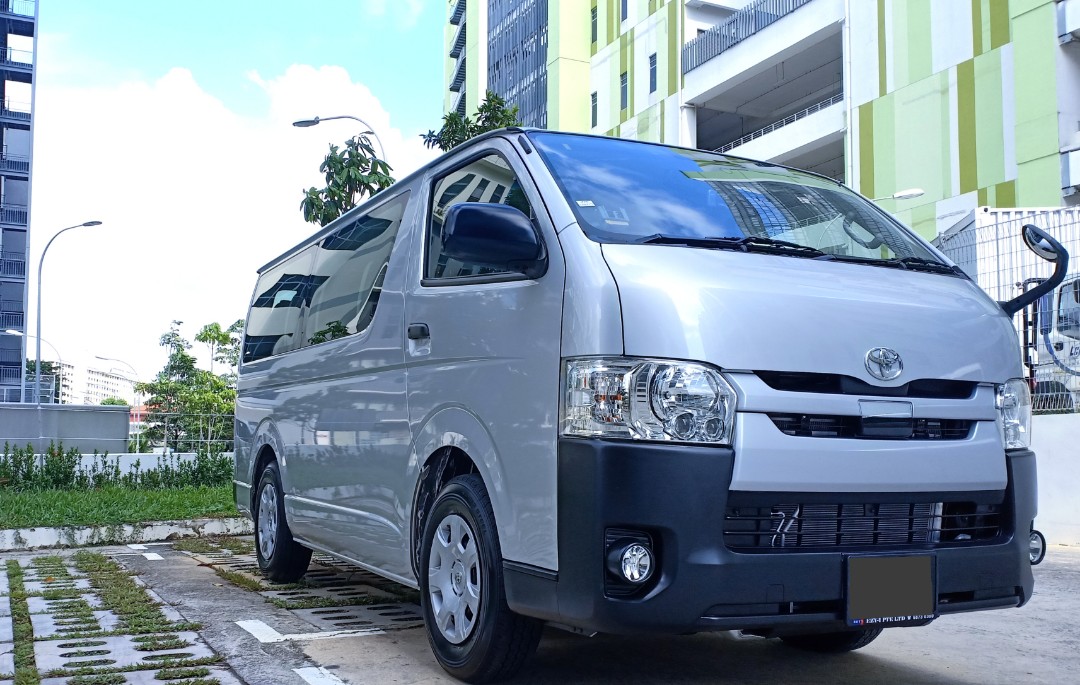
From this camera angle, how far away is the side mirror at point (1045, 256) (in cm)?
433

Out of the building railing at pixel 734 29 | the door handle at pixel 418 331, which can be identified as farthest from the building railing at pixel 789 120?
the door handle at pixel 418 331

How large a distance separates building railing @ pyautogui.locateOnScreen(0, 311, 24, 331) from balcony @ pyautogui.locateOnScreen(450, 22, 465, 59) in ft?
96.6

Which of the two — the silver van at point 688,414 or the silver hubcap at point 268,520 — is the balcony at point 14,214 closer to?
the silver hubcap at point 268,520

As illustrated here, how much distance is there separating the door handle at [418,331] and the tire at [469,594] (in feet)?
2.28

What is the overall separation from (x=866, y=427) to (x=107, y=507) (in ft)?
29.4

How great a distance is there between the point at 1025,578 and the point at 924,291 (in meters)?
1.04

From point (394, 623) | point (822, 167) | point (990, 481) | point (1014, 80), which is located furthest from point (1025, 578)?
point (822, 167)

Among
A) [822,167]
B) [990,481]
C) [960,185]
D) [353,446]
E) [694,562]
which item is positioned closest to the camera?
[694,562]

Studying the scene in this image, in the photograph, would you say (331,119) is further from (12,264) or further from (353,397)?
(12,264)

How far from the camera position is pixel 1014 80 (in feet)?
76.9

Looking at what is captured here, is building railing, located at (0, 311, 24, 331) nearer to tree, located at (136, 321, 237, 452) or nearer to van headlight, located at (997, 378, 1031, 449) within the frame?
tree, located at (136, 321, 237, 452)

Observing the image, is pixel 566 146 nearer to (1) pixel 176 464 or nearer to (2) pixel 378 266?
(2) pixel 378 266

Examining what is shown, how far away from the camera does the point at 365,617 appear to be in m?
5.55

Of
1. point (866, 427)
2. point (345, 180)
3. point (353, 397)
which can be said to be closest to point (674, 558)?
point (866, 427)
